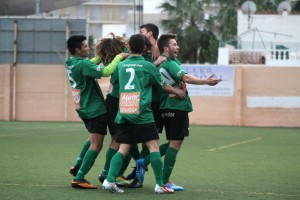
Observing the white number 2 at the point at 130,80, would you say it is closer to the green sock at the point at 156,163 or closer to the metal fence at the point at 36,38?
the green sock at the point at 156,163

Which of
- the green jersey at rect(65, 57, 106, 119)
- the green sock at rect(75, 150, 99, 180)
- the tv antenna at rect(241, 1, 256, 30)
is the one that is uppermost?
the tv antenna at rect(241, 1, 256, 30)

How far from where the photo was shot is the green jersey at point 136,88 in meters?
10.3

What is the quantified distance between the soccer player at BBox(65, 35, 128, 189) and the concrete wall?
21229 millimetres

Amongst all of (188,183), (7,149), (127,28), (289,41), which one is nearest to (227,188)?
(188,183)

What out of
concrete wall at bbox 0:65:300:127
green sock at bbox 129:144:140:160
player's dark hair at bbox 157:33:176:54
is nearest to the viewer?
player's dark hair at bbox 157:33:176:54

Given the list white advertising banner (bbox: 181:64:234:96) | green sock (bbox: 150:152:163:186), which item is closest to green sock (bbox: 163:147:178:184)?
green sock (bbox: 150:152:163:186)

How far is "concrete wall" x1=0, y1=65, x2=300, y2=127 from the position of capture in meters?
32.0

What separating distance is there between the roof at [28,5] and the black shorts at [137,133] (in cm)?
3012

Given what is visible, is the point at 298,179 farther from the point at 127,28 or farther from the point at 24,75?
the point at 127,28

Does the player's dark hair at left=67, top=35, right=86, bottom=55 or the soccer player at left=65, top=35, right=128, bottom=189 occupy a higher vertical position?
the player's dark hair at left=67, top=35, right=86, bottom=55

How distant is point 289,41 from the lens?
5012cm

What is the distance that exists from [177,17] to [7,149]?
52098 millimetres

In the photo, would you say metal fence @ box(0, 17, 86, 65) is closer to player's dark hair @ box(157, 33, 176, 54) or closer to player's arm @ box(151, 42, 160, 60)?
player's arm @ box(151, 42, 160, 60)

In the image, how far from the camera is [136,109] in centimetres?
1027
